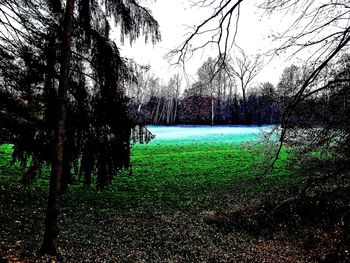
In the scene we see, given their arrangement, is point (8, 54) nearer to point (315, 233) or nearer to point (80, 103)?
point (80, 103)

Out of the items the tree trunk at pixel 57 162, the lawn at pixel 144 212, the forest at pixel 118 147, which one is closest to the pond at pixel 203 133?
the lawn at pixel 144 212

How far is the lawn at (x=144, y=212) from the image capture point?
6.29m

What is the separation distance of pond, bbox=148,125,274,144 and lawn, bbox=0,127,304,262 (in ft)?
36.8

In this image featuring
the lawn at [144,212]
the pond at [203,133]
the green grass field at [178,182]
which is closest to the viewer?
the lawn at [144,212]

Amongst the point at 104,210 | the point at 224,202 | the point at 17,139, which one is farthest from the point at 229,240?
the point at 17,139

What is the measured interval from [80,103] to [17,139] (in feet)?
5.37

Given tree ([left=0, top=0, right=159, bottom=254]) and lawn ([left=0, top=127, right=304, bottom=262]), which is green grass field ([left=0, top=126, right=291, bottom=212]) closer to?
lawn ([left=0, top=127, right=304, bottom=262])

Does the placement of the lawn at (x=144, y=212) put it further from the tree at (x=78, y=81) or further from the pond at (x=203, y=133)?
the pond at (x=203, y=133)

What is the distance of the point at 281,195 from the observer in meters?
10.6

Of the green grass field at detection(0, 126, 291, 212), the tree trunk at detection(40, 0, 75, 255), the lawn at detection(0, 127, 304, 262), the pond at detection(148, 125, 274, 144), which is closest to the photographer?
the tree trunk at detection(40, 0, 75, 255)

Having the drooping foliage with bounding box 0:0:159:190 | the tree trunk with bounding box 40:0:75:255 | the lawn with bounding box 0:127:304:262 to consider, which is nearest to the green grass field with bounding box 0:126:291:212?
the lawn with bounding box 0:127:304:262

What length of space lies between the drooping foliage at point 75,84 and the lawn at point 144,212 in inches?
48.4

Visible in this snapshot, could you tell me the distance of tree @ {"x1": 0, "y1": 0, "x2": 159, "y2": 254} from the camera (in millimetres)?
6500

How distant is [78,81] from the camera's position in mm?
7387
